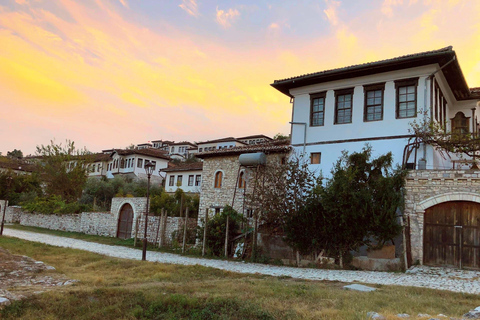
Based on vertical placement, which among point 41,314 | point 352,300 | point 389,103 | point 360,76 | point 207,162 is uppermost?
point 360,76

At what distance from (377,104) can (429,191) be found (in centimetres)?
539

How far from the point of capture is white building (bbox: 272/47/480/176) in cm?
1578

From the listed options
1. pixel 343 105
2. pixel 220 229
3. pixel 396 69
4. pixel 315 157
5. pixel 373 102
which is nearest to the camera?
pixel 220 229

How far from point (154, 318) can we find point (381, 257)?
8.59 meters

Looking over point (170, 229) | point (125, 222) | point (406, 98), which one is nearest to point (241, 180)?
point (170, 229)

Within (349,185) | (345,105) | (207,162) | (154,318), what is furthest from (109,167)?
(154,318)

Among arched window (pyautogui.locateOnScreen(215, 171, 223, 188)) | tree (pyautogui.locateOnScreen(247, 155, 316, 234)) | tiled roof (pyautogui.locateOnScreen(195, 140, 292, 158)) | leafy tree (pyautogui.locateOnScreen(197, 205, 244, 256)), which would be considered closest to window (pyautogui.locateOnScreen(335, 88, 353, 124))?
tiled roof (pyautogui.locateOnScreen(195, 140, 292, 158))

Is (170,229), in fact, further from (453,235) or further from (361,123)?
(453,235)

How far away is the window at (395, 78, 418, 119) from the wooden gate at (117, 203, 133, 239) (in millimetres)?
16092

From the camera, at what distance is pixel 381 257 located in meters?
12.7

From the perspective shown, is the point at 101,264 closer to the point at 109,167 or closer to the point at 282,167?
the point at 282,167

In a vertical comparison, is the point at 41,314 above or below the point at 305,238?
below

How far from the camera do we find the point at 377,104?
17078 mm

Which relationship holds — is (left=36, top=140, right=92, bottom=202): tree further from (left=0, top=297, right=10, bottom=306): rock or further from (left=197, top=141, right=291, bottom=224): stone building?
(left=0, top=297, right=10, bottom=306): rock
